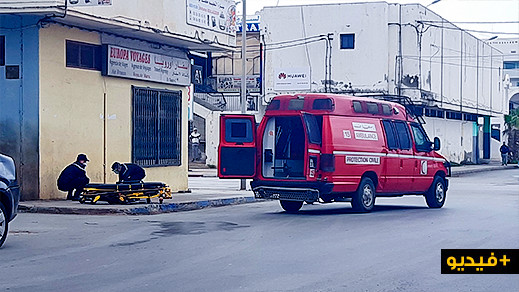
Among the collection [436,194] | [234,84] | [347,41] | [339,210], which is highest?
[347,41]

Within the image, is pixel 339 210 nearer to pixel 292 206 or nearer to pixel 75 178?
pixel 292 206

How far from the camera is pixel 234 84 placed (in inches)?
1791

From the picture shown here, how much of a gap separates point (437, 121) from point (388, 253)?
4006cm

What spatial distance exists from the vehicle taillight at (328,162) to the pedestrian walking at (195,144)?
30200 mm

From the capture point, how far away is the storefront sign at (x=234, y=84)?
45.4 meters

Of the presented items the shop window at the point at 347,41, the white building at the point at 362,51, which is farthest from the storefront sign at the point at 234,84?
the shop window at the point at 347,41

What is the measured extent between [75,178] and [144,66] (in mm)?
4473

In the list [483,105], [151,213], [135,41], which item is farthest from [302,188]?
[483,105]

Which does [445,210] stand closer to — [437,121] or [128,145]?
[128,145]

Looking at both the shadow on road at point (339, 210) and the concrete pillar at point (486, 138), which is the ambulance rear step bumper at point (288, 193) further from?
the concrete pillar at point (486, 138)

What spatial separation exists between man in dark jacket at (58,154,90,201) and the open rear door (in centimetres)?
319

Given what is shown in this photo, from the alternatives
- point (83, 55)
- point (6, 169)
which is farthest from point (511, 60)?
point (6, 169)

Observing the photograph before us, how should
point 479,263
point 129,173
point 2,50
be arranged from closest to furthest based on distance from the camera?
point 479,263
point 2,50
point 129,173

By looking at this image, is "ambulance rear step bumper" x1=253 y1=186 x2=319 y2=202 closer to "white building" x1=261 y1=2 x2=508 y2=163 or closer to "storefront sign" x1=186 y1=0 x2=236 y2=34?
"storefront sign" x1=186 y1=0 x2=236 y2=34
